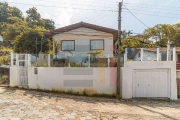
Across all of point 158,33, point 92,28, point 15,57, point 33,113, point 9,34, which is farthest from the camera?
point 158,33

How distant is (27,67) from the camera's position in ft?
39.9

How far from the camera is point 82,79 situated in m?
11.6

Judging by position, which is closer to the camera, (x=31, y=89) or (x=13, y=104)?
(x=13, y=104)

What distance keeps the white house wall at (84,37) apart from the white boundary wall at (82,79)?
4084 mm

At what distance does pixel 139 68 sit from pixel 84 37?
6.51m

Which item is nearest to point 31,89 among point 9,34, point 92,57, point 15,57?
point 15,57

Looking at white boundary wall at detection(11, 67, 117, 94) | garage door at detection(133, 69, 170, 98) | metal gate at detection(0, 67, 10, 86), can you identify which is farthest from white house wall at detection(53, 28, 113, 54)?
metal gate at detection(0, 67, 10, 86)

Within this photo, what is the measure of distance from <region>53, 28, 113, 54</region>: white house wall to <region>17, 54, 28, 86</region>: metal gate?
4.61m

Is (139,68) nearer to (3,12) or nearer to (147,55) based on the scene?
(147,55)

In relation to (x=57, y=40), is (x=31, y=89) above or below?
below

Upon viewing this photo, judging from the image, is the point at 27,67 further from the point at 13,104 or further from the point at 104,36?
the point at 104,36

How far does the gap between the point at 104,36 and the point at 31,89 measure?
8.22 meters

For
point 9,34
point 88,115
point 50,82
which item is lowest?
point 88,115

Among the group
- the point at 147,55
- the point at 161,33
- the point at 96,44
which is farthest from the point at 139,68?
the point at 161,33
